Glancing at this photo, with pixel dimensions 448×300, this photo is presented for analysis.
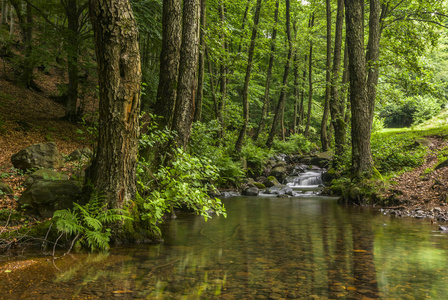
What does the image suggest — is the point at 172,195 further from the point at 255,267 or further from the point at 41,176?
the point at 41,176

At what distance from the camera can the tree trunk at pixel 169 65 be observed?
8047mm

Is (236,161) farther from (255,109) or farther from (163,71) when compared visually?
(255,109)

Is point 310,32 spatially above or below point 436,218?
above

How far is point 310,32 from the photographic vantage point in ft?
81.1

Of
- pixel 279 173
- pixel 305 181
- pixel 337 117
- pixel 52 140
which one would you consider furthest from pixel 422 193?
pixel 52 140

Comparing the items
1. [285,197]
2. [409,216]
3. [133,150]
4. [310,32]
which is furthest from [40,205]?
[310,32]

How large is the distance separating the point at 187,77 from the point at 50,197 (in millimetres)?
4215

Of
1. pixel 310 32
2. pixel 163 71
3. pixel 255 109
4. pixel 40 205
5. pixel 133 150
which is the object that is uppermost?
pixel 310 32

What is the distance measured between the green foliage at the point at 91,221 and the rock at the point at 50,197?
100 centimetres

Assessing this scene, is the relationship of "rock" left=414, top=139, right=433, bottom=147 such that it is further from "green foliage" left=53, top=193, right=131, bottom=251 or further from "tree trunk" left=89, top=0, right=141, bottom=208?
"green foliage" left=53, top=193, right=131, bottom=251

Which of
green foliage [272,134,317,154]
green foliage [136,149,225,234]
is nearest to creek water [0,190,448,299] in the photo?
green foliage [136,149,225,234]

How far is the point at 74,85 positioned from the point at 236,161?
31.2 ft

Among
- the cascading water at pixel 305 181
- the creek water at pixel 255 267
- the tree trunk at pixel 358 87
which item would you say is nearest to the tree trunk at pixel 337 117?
the cascading water at pixel 305 181

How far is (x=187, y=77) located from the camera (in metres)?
8.34
